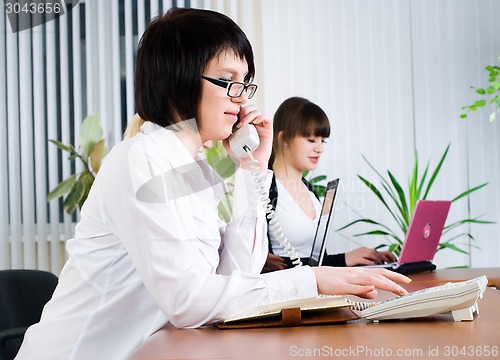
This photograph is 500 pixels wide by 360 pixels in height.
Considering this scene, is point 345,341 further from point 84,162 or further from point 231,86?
point 84,162

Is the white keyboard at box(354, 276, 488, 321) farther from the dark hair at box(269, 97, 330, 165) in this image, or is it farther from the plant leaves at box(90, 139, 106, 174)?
the plant leaves at box(90, 139, 106, 174)

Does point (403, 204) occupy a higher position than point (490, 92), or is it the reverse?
point (490, 92)

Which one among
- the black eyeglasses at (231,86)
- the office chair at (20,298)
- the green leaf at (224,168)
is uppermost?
the black eyeglasses at (231,86)

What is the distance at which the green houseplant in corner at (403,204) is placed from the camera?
448 cm

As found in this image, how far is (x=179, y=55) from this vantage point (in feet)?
Result: 5.00

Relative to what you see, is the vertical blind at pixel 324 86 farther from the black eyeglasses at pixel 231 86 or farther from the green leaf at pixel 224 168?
the black eyeglasses at pixel 231 86

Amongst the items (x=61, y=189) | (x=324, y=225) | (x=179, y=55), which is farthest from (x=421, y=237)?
(x=61, y=189)

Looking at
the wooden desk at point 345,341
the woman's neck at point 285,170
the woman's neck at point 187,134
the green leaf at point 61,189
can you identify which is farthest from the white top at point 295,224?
the green leaf at point 61,189

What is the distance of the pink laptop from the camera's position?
2.64 m

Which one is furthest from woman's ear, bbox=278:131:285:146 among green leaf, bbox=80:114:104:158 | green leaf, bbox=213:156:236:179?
green leaf, bbox=80:114:104:158

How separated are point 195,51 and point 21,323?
4.52 ft

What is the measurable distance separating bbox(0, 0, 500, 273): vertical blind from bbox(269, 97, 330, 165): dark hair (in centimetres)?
137

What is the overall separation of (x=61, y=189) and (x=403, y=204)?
218cm

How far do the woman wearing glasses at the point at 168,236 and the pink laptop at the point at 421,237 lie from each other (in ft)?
3.53
